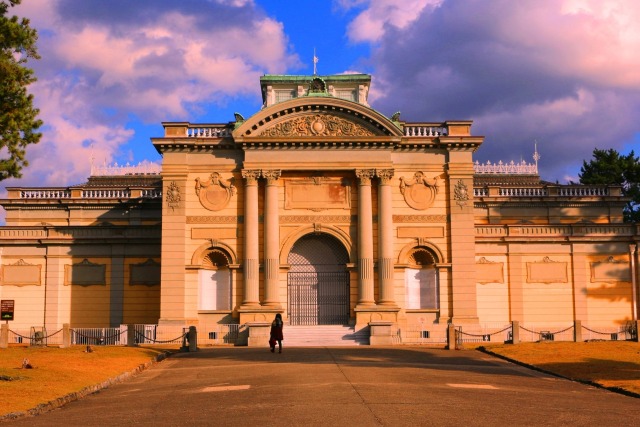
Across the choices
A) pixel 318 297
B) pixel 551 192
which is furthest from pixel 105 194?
pixel 551 192

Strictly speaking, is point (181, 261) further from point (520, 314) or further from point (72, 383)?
point (72, 383)

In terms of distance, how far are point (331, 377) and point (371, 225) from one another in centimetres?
2504

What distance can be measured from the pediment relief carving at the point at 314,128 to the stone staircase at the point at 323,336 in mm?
11395

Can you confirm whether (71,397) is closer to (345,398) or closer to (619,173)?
(345,398)

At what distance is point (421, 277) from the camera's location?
171ft

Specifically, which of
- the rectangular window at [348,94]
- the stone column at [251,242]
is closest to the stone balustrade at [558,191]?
the rectangular window at [348,94]

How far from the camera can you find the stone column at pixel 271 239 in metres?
50.4

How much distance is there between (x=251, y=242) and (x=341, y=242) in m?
5.37

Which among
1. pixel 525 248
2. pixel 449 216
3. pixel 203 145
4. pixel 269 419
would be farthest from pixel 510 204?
pixel 269 419

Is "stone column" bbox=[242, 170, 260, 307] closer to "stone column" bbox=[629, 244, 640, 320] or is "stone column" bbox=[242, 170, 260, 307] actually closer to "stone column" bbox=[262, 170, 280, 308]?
"stone column" bbox=[262, 170, 280, 308]

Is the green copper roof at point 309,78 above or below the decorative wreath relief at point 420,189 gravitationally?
above

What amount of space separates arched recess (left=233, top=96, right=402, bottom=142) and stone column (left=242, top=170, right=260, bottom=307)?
8.65ft

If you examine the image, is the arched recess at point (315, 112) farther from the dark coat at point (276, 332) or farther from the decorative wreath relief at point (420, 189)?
the dark coat at point (276, 332)

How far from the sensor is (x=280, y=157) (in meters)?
51.6
